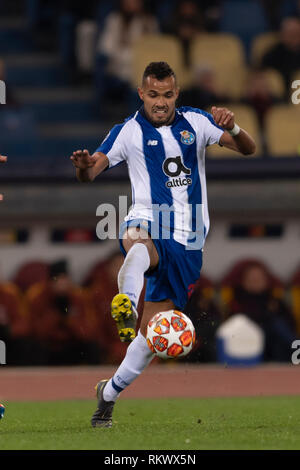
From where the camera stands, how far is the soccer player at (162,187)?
766 centimetres

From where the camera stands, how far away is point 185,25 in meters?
16.2

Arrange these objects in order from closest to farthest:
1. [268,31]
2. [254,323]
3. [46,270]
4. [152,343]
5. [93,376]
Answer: [152,343]
[93,376]
[254,323]
[46,270]
[268,31]

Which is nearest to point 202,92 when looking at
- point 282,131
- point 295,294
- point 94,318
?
point 282,131

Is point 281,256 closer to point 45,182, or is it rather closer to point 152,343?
point 45,182

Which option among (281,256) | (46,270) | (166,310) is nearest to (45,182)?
(46,270)

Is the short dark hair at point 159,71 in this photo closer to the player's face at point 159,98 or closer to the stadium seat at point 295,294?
the player's face at point 159,98

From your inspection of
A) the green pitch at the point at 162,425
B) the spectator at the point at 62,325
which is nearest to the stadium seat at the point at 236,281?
the spectator at the point at 62,325

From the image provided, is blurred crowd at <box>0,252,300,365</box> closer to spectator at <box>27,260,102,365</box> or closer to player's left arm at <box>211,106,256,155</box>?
spectator at <box>27,260,102,365</box>

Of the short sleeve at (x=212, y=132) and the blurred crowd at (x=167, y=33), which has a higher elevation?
the blurred crowd at (x=167, y=33)

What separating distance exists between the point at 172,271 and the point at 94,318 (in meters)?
6.50

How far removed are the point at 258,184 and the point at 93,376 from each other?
3.25 meters

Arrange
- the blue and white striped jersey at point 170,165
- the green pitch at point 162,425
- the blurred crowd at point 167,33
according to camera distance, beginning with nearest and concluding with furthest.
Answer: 1. the green pitch at point 162,425
2. the blue and white striped jersey at point 170,165
3. the blurred crowd at point 167,33

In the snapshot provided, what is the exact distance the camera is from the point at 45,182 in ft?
46.6

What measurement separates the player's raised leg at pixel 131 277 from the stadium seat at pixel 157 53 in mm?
8214
